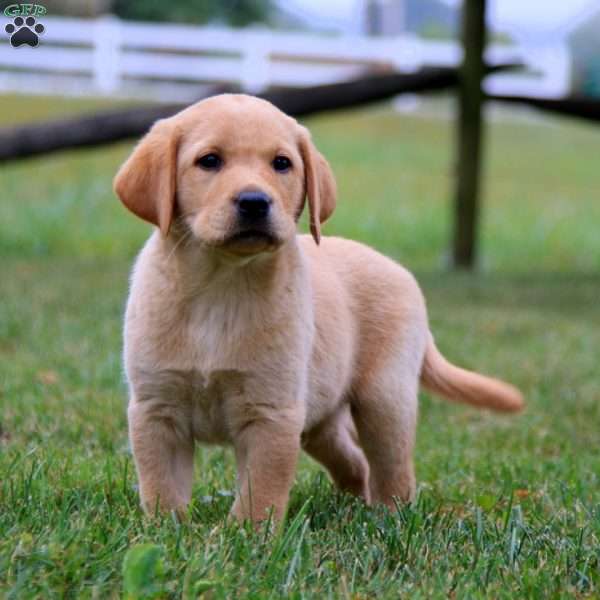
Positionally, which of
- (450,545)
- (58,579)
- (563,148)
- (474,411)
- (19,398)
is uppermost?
(58,579)

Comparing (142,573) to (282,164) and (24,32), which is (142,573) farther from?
(24,32)

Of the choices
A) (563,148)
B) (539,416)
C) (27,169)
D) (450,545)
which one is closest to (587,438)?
(539,416)

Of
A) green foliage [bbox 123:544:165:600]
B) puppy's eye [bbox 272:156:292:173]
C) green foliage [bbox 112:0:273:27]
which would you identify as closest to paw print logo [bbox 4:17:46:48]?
puppy's eye [bbox 272:156:292:173]

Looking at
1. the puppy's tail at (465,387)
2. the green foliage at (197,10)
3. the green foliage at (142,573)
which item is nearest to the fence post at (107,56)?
the green foliage at (197,10)

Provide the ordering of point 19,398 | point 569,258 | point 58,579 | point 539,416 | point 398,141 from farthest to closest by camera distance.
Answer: point 398,141 < point 569,258 < point 539,416 < point 19,398 < point 58,579

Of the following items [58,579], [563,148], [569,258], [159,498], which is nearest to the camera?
[58,579]

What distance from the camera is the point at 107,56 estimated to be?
2016cm

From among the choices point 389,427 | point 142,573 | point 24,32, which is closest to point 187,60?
point 24,32

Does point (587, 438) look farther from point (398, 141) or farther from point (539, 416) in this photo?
point (398, 141)

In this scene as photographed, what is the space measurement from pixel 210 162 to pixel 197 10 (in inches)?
1023

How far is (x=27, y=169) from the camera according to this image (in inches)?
610

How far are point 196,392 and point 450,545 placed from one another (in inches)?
29.0

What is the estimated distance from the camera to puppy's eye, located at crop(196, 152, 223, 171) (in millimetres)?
3164

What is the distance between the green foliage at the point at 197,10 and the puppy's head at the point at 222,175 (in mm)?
24942
